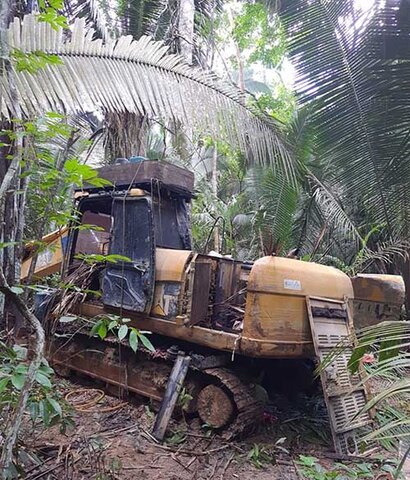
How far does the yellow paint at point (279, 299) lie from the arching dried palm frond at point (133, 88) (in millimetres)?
1077

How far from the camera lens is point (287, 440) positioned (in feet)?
11.4

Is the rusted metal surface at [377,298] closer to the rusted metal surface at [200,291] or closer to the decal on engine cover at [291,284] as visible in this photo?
the decal on engine cover at [291,284]

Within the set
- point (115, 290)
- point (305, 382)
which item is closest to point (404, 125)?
point (305, 382)

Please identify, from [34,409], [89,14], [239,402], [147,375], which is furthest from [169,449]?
[89,14]

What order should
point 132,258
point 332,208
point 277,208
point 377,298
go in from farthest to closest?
1. point 277,208
2. point 332,208
3. point 377,298
4. point 132,258

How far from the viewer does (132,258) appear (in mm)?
3969

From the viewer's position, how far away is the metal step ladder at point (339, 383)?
10.4ft

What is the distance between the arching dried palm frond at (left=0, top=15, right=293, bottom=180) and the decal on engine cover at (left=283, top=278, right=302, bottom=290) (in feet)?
3.84

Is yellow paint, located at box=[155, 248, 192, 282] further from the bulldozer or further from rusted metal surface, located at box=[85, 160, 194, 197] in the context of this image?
rusted metal surface, located at box=[85, 160, 194, 197]

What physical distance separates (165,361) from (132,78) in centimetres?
248

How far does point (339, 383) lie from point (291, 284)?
0.87 m

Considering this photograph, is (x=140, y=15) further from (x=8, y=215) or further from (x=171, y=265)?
(x=8, y=215)

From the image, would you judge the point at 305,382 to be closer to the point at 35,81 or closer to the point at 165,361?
the point at 165,361

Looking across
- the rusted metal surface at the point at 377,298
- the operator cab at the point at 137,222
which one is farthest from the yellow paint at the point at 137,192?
the rusted metal surface at the point at 377,298
